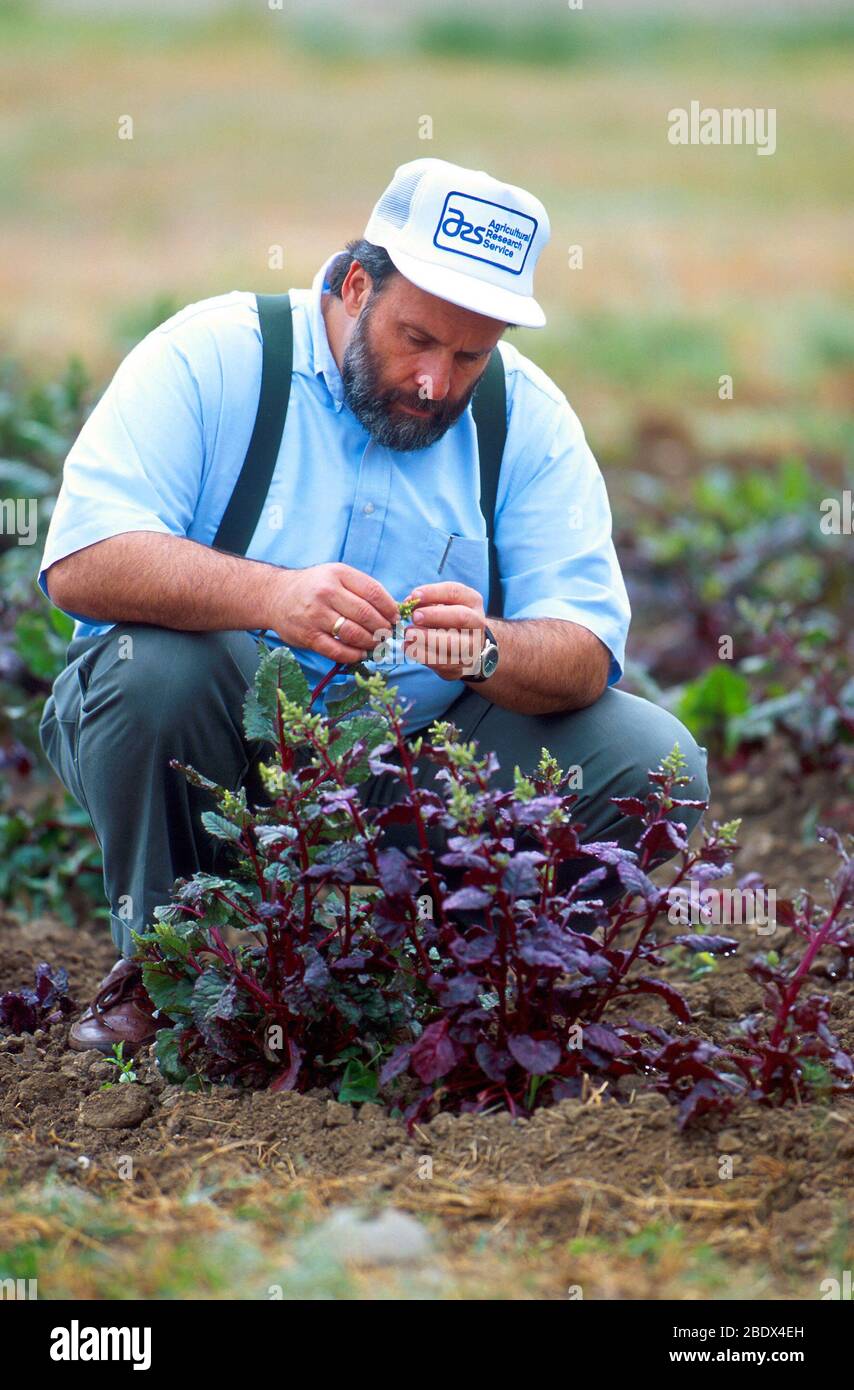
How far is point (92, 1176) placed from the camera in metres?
2.39

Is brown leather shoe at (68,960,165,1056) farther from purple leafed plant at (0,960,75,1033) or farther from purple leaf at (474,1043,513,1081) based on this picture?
purple leaf at (474,1043,513,1081)

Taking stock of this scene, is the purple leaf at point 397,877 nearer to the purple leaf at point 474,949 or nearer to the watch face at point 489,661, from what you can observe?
the purple leaf at point 474,949

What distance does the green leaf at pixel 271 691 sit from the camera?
2537 millimetres

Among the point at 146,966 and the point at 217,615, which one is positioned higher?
the point at 217,615

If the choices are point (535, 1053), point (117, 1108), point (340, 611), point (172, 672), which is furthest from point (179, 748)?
point (535, 1053)

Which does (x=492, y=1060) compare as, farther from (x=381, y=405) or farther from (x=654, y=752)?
(x=381, y=405)

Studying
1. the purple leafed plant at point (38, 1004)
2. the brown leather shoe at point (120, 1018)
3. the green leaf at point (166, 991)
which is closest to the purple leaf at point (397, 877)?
the green leaf at point (166, 991)

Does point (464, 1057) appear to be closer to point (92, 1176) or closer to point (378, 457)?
point (92, 1176)

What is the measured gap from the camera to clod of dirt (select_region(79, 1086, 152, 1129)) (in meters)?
2.57

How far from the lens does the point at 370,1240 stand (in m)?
2.07

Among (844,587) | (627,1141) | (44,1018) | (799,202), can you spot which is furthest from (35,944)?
(799,202)

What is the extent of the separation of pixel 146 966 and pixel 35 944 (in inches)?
43.2

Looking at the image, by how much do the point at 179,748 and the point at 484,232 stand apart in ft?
3.64

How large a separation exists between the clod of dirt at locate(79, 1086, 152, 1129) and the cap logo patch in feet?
5.24
